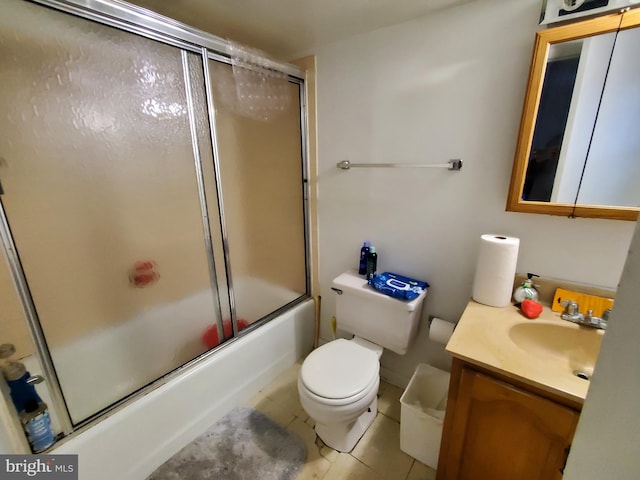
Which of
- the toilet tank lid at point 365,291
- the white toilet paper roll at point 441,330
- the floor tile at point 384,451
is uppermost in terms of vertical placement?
the toilet tank lid at point 365,291

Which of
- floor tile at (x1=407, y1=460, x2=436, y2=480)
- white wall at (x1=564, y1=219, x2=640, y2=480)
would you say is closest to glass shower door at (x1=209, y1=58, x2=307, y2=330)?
floor tile at (x1=407, y1=460, x2=436, y2=480)

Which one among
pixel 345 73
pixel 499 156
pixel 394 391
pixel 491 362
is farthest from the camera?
pixel 394 391

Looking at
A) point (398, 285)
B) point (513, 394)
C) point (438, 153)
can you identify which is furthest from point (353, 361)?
point (438, 153)

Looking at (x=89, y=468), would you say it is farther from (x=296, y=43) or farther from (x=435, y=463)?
(x=296, y=43)

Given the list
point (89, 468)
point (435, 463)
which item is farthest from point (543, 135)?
point (89, 468)

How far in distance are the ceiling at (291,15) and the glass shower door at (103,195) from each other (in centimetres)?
21

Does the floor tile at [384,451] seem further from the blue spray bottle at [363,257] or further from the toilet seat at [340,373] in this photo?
the blue spray bottle at [363,257]

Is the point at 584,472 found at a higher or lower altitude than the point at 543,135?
lower

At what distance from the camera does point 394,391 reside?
5.86ft

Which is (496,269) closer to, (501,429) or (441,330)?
(441,330)

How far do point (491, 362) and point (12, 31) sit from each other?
191 centimetres

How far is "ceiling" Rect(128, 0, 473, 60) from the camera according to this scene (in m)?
1.21

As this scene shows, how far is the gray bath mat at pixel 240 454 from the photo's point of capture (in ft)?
4.28

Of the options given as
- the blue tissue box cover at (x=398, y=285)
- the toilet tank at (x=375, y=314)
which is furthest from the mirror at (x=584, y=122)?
the toilet tank at (x=375, y=314)
